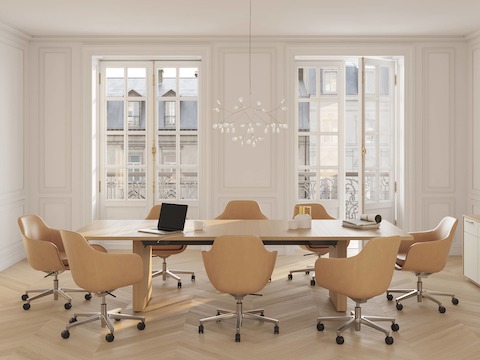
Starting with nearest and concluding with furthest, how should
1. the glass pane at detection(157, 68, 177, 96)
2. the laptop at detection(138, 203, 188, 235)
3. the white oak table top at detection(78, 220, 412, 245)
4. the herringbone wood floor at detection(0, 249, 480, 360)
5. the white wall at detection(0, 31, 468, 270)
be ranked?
1. the herringbone wood floor at detection(0, 249, 480, 360)
2. the white oak table top at detection(78, 220, 412, 245)
3. the laptop at detection(138, 203, 188, 235)
4. the white wall at detection(0, 31, 468, 270)
5. the glass pane at detection(157, 68, 177, 96)

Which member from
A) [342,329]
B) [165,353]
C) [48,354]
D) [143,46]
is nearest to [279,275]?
[342,329]

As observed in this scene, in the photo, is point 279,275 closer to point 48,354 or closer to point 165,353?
point 165,353

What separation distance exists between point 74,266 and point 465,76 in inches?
229

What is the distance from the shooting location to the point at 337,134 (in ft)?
27.0

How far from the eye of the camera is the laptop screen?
5.12 meters

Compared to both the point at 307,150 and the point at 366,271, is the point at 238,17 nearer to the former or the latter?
the point at 307,150

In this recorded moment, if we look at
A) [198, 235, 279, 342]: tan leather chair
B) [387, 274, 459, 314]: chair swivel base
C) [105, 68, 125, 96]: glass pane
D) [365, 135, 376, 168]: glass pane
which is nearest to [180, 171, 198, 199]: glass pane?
[105, 68, 125, 96]: glass pane

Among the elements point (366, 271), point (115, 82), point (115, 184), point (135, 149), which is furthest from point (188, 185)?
point (366, 271)

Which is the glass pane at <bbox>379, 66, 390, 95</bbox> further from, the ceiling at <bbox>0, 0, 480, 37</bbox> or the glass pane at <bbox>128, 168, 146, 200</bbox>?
the glass pane at <bbox>128, 168, 146, 200</bbox>

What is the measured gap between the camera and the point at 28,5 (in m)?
6.20

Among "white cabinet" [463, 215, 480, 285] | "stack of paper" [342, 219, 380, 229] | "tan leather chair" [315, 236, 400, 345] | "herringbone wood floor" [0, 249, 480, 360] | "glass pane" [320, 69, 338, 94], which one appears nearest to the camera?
"herringbone wood floor" [0, 249, 480, 360]

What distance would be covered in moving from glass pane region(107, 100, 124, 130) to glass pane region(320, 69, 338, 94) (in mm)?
2878

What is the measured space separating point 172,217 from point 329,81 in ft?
12.9

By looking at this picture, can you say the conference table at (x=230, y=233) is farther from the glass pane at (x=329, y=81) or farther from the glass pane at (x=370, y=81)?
the glass pane at (x=329, y=81)
